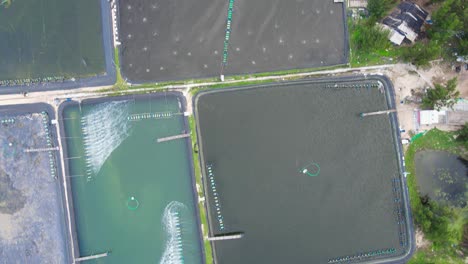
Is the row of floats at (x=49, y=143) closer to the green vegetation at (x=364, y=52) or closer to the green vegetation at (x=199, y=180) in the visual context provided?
the green vegetation at (x=199, y=180)

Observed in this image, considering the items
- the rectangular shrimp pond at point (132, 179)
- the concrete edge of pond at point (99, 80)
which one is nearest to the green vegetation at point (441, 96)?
the rectangular shrimp pond at point (132, 179)

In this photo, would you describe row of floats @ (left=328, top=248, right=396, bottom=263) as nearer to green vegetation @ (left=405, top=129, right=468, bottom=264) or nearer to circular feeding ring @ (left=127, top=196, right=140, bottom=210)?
green vegetation @ (left=405, top=129, right=468, bottom=264)

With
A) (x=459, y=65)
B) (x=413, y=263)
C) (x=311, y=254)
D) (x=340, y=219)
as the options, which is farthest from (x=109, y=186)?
(x=459, y=65)

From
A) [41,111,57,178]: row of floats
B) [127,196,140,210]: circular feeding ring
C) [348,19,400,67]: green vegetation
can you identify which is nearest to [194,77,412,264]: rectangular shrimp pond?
[348,19,400,67]: green vegetation

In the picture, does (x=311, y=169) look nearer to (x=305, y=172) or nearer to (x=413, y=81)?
(x=305, y=172)

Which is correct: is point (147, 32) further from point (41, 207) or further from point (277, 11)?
point (41, 207)

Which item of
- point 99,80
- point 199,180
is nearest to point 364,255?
point 199,180
